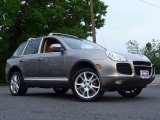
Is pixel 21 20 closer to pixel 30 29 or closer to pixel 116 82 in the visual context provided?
pixel 30 29

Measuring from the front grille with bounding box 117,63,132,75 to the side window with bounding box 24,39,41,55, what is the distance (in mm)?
2894

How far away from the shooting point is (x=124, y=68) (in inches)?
363

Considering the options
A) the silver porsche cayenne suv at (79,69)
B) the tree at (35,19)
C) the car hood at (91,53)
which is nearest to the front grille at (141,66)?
the silver porsche cayenne suv at (79,69)

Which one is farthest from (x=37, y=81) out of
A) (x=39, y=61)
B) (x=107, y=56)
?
(x=107, y=56)

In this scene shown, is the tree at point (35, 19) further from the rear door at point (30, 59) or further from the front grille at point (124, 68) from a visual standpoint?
the front grille at point (124, 68)

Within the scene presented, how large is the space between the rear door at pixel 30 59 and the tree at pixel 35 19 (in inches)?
791

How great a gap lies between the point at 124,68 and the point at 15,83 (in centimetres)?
362

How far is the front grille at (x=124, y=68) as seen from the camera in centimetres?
916

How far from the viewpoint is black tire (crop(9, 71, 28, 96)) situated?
37.6ft

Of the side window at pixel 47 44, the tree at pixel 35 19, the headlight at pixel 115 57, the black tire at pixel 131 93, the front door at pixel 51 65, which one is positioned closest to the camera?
the headlight at pixel 115 57

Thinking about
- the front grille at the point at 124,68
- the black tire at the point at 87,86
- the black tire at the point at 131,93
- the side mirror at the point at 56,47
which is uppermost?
the side mirror at the point at 56,47

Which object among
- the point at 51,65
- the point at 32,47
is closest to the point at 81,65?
the point at 51,65

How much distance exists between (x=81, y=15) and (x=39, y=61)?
26.5 metres

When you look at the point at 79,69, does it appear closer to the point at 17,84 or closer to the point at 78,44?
the point at 78,44
